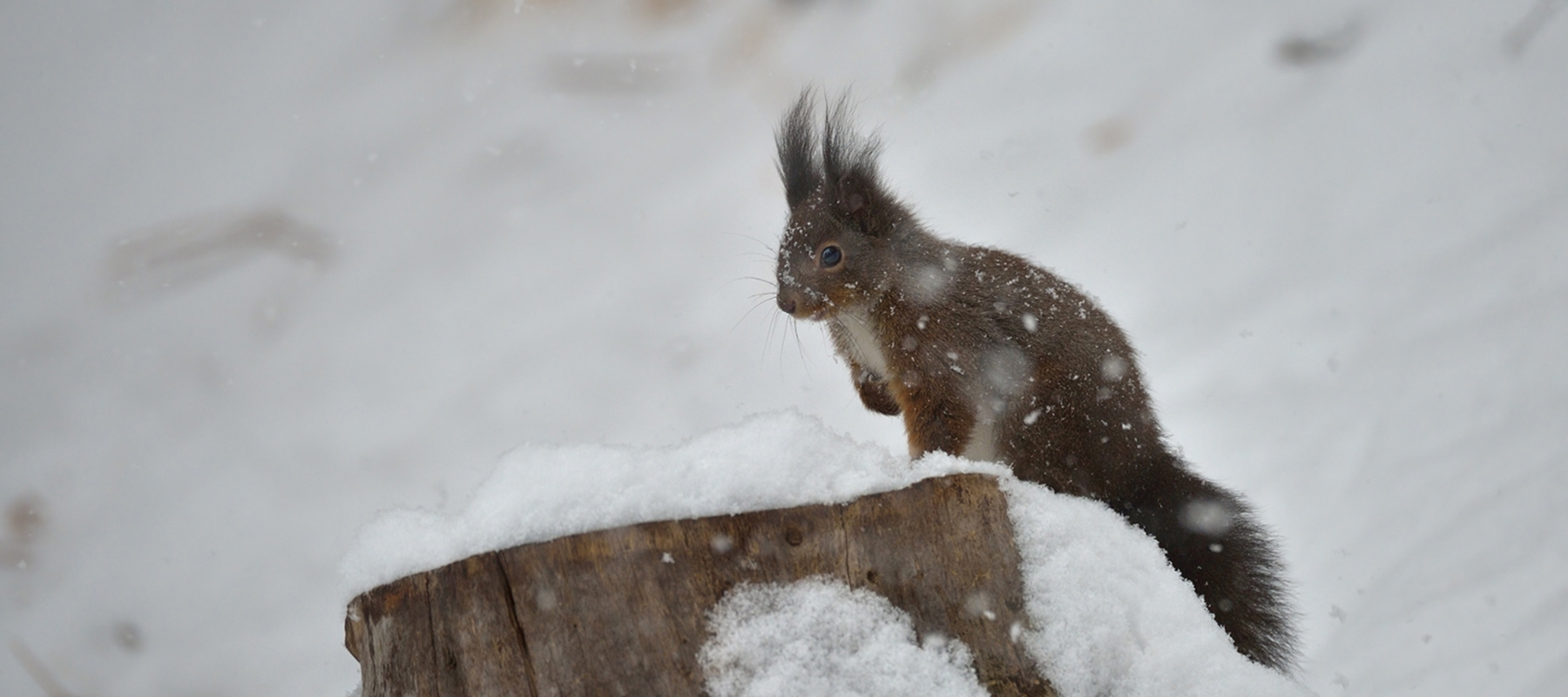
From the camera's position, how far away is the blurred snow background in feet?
8.39

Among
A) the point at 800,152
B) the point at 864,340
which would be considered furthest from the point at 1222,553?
the point at 800,152

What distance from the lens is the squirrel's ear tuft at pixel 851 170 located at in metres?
2.43

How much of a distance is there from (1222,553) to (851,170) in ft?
4.08

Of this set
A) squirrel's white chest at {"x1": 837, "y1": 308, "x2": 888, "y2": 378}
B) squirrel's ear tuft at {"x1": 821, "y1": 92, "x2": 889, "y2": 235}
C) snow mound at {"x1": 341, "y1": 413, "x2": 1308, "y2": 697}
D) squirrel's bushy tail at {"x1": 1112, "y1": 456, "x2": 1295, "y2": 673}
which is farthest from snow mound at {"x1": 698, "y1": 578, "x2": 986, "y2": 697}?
squirrel's ear tuft at {"x1": 821, "y1": 92, "x2": 889, "y2": 235}

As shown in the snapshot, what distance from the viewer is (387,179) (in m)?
2.68

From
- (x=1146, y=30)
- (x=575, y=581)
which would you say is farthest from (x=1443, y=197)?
(x=575, y=581)

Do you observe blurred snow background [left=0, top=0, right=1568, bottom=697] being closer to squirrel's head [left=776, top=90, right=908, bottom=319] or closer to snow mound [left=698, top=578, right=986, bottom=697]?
squirrel's head [left=776, top=90, right=908, bottom=319]

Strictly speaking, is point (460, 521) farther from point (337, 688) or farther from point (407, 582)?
point (337, 688)

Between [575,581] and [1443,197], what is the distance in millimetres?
2979

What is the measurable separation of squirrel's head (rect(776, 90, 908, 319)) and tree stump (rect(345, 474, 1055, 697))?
1196mm

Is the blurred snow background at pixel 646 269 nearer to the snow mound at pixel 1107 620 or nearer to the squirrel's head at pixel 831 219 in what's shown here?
the squirrel's head at pixel 831 219

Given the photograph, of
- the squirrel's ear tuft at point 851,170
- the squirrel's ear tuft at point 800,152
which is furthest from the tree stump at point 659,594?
the squirrel's ear tuft at point 800,152

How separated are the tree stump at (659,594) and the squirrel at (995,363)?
79 cm

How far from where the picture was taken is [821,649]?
1132 millimetres
